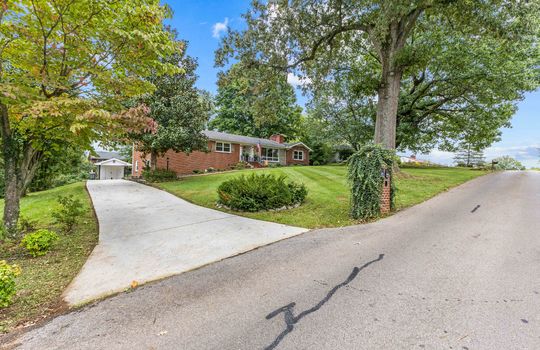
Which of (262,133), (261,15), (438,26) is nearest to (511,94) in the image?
(438,26)

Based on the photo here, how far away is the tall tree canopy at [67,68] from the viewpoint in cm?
471

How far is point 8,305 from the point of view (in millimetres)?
3123

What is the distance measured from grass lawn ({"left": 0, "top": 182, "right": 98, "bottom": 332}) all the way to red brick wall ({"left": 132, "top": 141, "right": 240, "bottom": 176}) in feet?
50.1

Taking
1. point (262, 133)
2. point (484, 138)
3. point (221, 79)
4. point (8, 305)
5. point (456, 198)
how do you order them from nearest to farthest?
point (8, 305)
point (456, 198)
point (221, 79)
point (484, 138)
point (262, 133)

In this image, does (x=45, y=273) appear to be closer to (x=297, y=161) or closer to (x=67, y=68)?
(x=67, y=68)

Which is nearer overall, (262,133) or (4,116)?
(4,116)

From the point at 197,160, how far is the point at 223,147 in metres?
3.29

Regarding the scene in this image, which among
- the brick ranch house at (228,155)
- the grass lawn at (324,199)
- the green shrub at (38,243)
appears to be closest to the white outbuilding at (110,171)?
the brick ranch house at (228,155)

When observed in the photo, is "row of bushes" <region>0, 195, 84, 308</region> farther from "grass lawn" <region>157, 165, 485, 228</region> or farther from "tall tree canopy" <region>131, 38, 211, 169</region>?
"tall tree canopy" <region>131, 38, 211, 169</region>

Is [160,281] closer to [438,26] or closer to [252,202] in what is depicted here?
[252,202]

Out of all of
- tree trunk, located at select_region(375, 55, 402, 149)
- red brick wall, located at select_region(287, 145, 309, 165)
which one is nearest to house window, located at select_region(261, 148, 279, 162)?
red brick wall, located at select_region(287, 145, 309, 165)

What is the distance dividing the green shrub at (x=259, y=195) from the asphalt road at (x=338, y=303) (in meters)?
3.33

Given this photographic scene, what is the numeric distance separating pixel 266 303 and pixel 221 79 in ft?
34.0

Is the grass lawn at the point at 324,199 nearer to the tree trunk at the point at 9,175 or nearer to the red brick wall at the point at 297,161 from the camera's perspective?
the tree trunk at the point at 9,175
